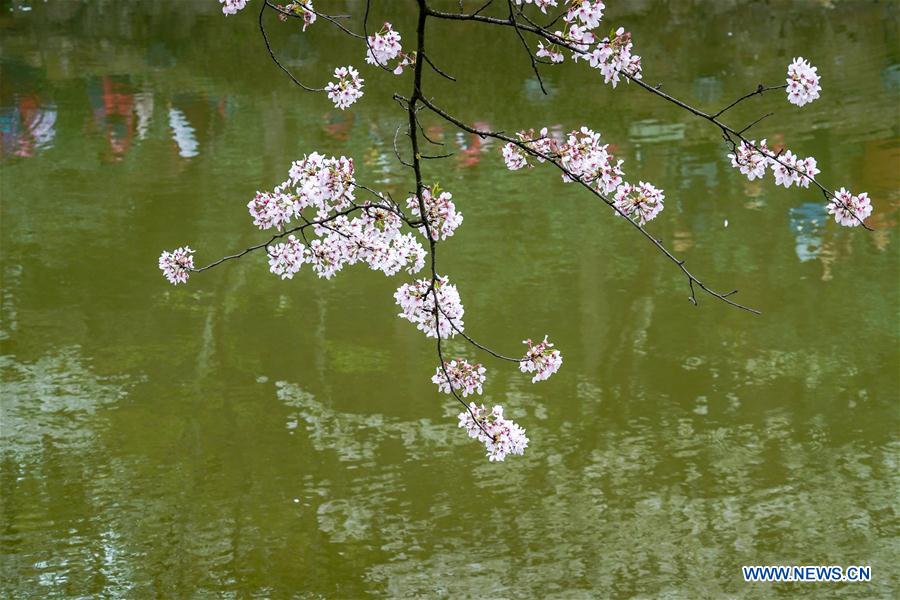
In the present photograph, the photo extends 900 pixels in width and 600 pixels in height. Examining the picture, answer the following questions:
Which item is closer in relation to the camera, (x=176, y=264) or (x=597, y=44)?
(x=597, y=44)

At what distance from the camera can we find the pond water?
3527 mm

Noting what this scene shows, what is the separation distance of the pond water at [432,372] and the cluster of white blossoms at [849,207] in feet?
4.13

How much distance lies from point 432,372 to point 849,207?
237 centimetres

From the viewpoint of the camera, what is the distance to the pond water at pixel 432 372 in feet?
11.6

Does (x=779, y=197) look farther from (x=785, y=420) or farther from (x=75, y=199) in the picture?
(x=75, y=199)

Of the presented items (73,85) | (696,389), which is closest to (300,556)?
(696,389)

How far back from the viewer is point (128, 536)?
360 cm

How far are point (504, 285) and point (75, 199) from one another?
8.97 feet

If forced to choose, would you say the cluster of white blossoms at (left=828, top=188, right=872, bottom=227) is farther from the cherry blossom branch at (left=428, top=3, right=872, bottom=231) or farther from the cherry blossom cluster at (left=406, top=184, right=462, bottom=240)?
the cherry blossom cluster at (left=406, top=184, right=462, bottom=240)

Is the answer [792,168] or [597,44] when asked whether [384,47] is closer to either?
[597,44]

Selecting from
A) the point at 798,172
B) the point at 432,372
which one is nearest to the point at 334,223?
the point at 798,172

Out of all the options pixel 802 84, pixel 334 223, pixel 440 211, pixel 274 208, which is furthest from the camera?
pixel 334 223

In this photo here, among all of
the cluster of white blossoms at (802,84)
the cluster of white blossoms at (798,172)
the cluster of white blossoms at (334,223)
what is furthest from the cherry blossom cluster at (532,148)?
the cluster of white blossoms at (802,84)

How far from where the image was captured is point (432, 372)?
4.70 metres
